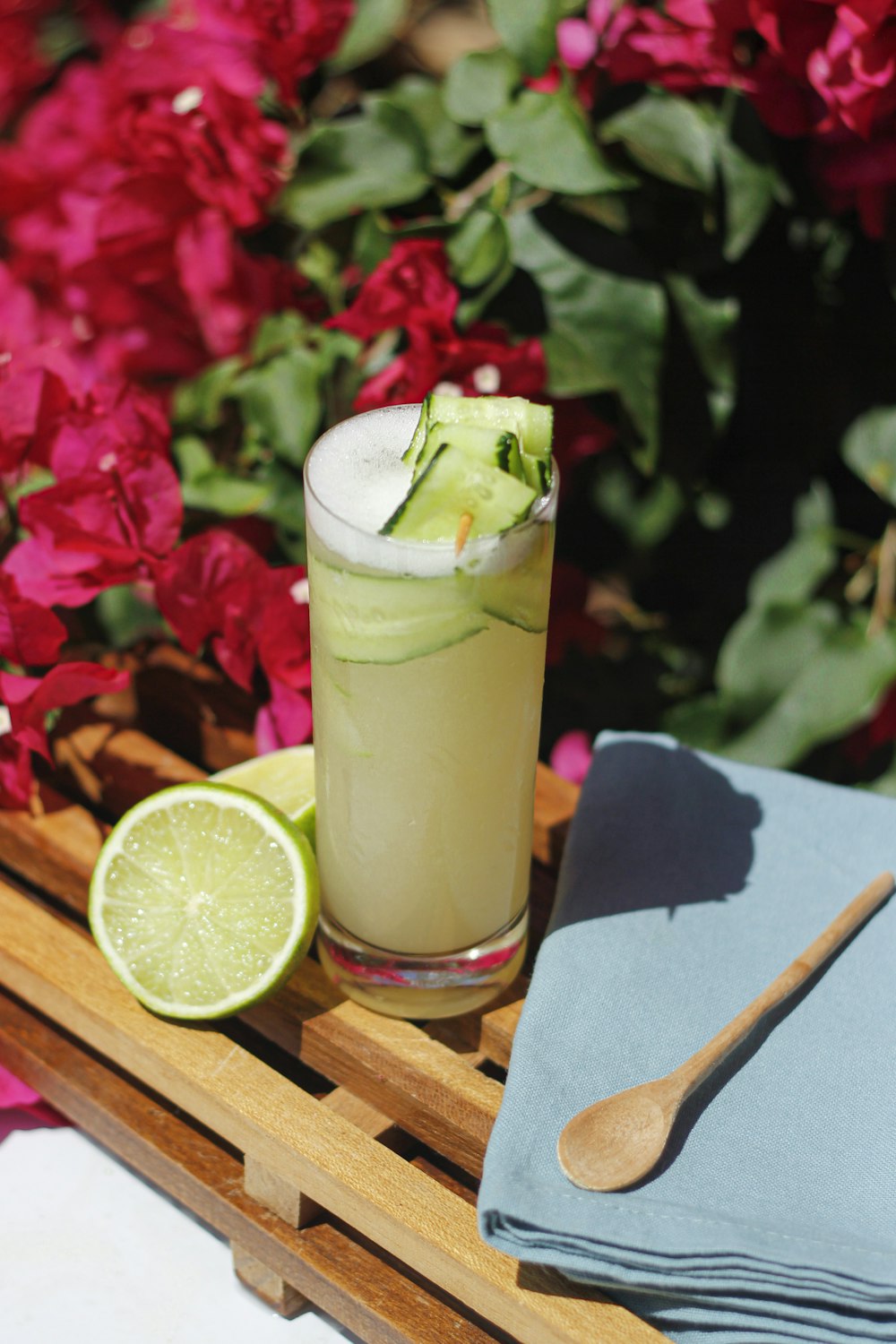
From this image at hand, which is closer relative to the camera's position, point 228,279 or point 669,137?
point 669,137

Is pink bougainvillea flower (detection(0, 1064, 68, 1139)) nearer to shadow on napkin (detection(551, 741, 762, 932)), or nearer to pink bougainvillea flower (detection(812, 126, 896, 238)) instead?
shadow on napkin (detection(551, 741, 762, 932))

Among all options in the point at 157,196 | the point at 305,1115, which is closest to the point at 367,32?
the point at 157,196

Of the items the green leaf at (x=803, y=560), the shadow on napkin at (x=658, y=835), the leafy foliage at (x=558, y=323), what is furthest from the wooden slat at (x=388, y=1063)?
the green leaf at (x=803, y=560)

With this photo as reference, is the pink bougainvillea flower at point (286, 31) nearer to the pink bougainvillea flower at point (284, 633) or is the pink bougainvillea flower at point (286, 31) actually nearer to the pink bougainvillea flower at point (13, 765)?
the pink bougainvillea flower at point (284, 633)

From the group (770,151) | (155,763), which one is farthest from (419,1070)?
(770,151)

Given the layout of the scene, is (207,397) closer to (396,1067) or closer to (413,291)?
(413,291)

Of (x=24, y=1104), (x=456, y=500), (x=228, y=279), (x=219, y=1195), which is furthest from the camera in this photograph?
(x=228, y=279)
